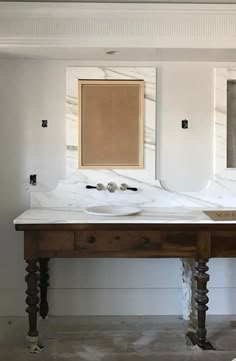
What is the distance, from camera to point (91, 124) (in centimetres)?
309

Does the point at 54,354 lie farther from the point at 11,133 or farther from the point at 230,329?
the point at 11,133

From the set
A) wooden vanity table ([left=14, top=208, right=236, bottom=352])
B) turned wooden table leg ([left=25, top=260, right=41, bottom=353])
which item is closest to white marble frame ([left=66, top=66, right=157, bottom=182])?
wooden vanity table ([left=14, top=208, right=236, bottom=352])

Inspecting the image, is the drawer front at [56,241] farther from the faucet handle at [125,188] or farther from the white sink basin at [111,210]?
the faucet handle at [125,188]

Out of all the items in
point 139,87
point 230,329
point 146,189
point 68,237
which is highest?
point 139,87

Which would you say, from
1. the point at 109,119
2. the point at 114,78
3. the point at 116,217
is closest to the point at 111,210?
the point at 116,217

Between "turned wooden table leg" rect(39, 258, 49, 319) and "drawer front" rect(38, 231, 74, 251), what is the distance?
1.70 ft

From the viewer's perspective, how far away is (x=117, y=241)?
2.57 m

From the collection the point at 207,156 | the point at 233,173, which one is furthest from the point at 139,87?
the point at 233,173

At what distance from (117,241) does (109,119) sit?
935 millimetres

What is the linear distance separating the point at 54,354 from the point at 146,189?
1.23 metres

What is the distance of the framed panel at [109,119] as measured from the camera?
308 cm

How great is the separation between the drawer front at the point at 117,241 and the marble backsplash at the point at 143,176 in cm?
57

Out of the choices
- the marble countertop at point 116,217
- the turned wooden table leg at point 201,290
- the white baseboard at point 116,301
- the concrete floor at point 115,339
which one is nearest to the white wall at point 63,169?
the white baseboard at point 116,301

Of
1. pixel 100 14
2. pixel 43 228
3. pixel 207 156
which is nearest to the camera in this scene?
pixel 43 228
